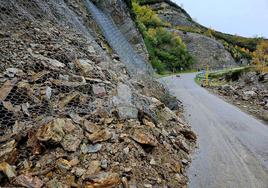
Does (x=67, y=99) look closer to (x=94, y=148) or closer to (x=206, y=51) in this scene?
(x=94, y=148)

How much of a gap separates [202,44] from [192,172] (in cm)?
5990

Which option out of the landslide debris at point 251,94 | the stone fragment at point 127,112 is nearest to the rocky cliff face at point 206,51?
the landslide debris at point 251,94

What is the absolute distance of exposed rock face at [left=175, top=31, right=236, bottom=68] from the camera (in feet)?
200

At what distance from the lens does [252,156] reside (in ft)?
23.9

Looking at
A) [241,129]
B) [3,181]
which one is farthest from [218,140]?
[3,181]

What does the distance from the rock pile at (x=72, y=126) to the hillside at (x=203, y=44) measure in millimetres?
52412

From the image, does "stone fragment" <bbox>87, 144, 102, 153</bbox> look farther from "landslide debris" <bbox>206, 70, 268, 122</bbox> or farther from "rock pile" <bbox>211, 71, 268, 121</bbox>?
"rock pile" <bbox>211, 71, 268, 121</bbox>

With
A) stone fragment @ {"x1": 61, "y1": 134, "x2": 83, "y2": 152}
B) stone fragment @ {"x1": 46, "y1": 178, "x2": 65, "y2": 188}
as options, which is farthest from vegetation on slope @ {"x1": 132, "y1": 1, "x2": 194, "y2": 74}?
stone fragment @ {"x1": 46, "y1": 178, "x2": 65, "y2": 188}

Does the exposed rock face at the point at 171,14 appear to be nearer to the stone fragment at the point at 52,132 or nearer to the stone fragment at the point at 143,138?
the stone fragment at the point at 143,138

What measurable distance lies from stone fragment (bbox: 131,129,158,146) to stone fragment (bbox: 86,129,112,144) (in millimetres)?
530

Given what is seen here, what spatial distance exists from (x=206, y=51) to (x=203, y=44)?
Result: 1.90 metres

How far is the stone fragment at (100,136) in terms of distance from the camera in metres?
Answer: 5.32

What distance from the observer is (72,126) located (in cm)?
541

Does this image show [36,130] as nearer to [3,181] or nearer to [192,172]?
[3,181]
